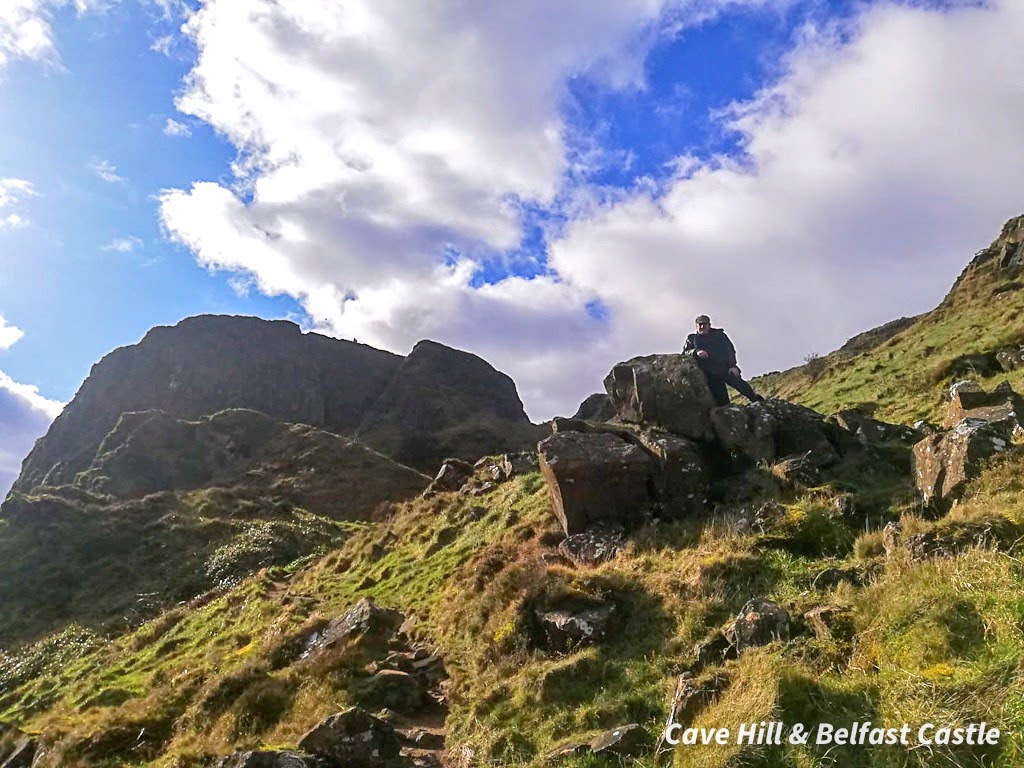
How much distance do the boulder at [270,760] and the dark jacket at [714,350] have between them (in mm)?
15038

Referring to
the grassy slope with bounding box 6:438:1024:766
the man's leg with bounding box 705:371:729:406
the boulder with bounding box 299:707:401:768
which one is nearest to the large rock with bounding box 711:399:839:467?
the man's leg with bounding box 705:371:729:406

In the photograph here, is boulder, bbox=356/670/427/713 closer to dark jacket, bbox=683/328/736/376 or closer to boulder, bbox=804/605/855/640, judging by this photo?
boulder, bbox=804/605/855/640

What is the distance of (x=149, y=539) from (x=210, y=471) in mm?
33163

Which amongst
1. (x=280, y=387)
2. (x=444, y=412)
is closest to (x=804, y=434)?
(x=444, y=412)

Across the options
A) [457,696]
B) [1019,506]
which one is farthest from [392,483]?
[1019,506]

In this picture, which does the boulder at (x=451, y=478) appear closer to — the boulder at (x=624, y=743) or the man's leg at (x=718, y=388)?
the man's leg at (x=718, y=388)

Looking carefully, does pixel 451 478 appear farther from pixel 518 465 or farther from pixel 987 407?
pixel 987 407

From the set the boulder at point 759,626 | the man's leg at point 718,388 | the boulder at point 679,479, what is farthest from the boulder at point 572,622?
the man's leg at point 718,388

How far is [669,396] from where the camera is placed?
19.2 meters

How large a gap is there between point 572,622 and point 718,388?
34.5 feet

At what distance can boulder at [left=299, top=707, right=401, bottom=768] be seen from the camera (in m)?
9.62

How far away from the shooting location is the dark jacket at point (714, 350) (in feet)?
65.5

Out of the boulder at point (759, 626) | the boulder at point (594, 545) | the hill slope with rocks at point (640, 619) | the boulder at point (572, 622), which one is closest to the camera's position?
the hill slope with rocks at point (640, 619)

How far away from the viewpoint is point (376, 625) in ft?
51.9
